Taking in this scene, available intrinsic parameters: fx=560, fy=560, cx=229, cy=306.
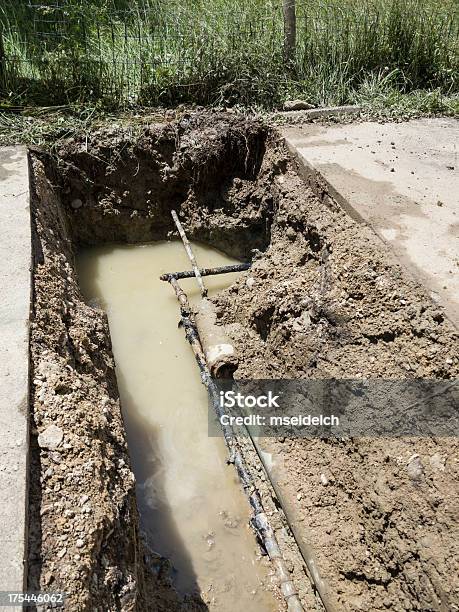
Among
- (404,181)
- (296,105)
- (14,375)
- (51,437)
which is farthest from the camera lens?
(296,105)

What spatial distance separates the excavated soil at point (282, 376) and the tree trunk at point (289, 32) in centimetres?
137

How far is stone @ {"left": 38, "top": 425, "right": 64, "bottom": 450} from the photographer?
2516 mm

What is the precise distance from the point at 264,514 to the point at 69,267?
93.8 inches

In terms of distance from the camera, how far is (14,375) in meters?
2.79

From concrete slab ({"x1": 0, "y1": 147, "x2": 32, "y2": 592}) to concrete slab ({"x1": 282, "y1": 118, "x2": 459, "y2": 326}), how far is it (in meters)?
2.34

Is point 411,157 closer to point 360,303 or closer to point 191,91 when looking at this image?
point 360,303

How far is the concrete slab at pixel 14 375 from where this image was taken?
204 centimetres

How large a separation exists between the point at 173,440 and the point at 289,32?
16.2 ft

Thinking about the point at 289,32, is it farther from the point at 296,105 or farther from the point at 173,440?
the point at 173,440

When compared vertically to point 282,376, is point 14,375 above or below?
above

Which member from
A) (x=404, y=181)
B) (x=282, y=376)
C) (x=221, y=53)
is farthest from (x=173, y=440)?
(x=221, y=53)

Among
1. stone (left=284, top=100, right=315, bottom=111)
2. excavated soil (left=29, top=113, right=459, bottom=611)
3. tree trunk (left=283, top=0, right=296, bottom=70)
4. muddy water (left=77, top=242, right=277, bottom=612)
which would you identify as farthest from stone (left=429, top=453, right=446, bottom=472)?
tree trunk (left=283, top=0, right=296, bottom=70)

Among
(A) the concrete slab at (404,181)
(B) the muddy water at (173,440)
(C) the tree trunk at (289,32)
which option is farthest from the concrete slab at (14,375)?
(C) the tree trunk at (289,32)

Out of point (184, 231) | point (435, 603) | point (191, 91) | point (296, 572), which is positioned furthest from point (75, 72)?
point (435, 603)
